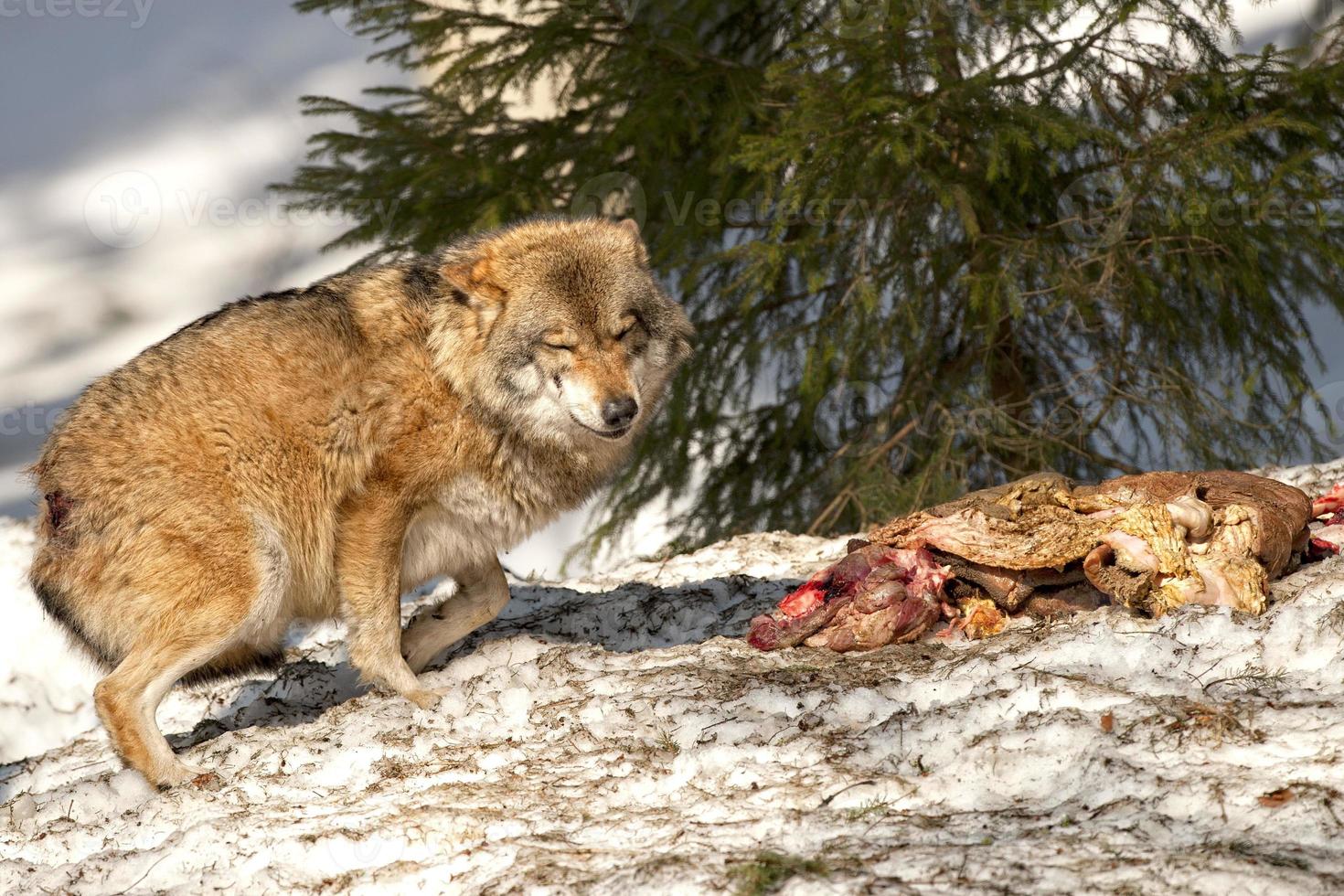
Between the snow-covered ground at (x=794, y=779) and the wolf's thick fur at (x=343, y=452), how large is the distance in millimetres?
474

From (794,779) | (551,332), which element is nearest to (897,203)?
(551,332)

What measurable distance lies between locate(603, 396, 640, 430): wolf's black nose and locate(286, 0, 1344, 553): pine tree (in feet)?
11.0

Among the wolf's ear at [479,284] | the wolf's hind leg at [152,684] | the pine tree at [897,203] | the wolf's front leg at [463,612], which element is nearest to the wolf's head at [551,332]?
the wolf's ear at [479,284]

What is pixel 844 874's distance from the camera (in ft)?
8.80

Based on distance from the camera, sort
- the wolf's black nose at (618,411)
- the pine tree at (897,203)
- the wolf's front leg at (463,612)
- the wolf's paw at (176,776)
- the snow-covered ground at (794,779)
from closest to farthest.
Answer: the snow-covered ground at (794,779), the wolf's paw at (176,776), the wolf's black nose at (618,411), the wolf's front leg at (463,612), the pine tree at (897,203)

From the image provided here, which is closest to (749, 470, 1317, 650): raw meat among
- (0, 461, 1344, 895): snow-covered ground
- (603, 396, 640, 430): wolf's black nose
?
(0, 461, 1344, 895): snow-covered ground

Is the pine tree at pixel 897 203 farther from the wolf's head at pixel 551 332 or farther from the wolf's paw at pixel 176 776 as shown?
the wolf's paw at pixel 176 776

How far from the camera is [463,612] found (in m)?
5.40

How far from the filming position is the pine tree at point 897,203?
7.59 meters

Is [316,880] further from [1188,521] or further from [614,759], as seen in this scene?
Result: [1188,521]

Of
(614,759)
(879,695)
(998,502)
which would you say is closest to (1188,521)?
(998,502)

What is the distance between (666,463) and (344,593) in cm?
505

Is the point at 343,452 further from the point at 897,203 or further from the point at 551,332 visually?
the point at 897,203

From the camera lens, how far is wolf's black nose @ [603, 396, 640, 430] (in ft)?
15.0
